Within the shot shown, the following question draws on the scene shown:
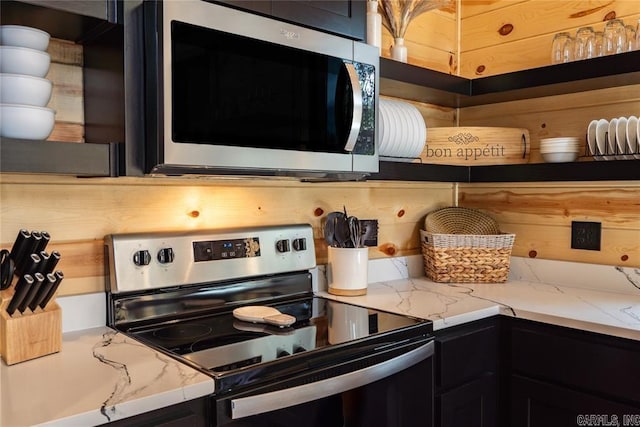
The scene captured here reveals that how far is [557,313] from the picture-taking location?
5.16 feet

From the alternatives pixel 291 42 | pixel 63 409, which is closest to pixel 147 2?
pixel 291 42

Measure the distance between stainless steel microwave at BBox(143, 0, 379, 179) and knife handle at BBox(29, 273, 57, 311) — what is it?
1.01ft

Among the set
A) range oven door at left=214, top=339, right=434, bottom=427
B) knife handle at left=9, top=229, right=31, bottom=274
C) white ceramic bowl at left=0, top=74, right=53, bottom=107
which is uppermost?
white ceramic bowl at left=0, top=74, right=53, bottom=107

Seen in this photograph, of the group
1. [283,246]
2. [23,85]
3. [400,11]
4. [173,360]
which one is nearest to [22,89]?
[23,85]

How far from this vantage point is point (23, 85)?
1.08 metres

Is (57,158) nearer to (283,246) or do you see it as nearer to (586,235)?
(283,246)

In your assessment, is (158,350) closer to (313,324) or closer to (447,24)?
(313,324)

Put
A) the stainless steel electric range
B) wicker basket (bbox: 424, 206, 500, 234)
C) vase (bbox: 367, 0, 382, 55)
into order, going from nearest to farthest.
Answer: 1. the stainless steel electric range
2. vase (bbox: 367, 0, 382, 55)
3. wicker basket (bbox: 424, 206, 500, 234)

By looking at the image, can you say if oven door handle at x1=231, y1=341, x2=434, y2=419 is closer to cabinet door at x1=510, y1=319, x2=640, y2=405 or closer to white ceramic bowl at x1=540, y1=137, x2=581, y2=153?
cabinet door at x1=510, y1=319, x2=640, y2=405

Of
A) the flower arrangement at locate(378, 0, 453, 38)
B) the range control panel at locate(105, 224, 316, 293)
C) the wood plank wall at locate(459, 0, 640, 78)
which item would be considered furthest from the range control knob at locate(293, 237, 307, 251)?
the wood plank wall at locate(459, 0, 640, 78)

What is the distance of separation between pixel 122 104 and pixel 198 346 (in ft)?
1.89

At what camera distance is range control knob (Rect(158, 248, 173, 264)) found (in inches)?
57.3

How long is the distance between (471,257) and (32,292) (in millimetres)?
1511

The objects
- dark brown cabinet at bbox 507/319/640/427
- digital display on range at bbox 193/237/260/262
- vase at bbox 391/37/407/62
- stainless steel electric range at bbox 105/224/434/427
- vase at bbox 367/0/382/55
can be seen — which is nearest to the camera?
stainless steel electric range at bbox 105/224/434/427
